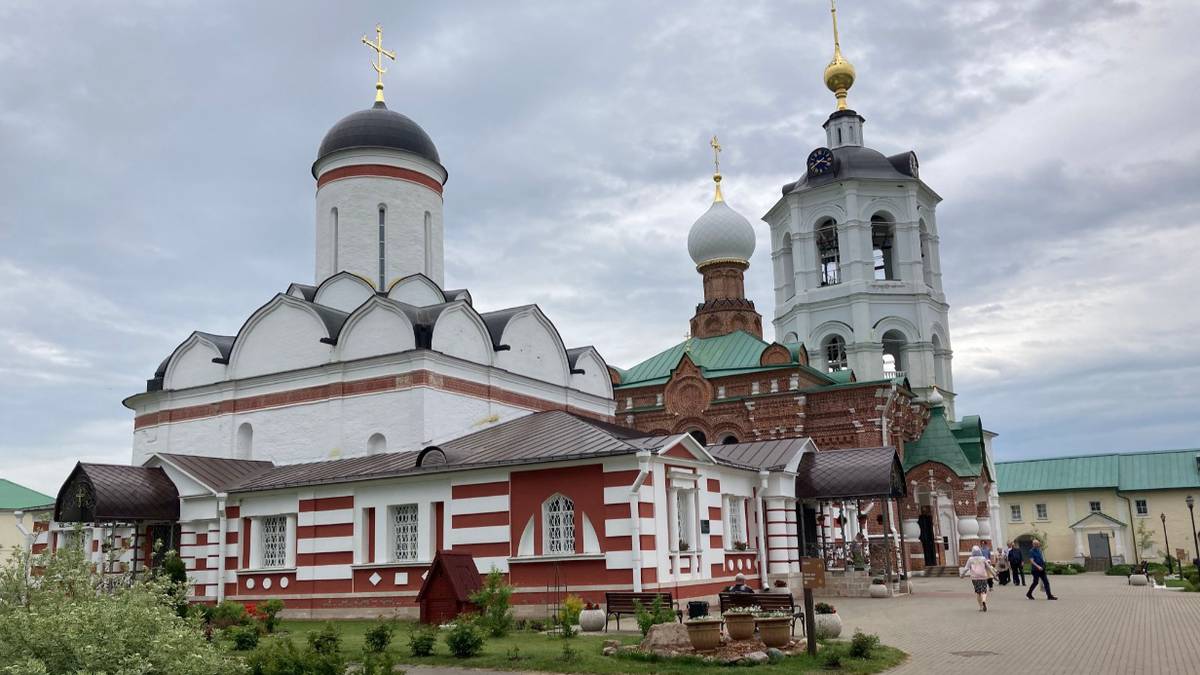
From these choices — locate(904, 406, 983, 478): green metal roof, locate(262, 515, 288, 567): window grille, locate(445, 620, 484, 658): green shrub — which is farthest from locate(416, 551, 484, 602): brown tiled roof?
locate(904, 406, 983, 478): green metal roof

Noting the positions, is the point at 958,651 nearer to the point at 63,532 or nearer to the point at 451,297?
the point at 451,297

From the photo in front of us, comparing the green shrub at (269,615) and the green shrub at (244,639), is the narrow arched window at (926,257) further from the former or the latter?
the green shrub at (244,639)

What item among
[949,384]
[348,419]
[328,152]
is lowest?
[348,419]

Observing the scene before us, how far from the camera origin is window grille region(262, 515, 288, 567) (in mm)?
23828

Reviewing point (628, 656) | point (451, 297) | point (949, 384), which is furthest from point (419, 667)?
point (949, 384)

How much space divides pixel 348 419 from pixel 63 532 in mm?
11057

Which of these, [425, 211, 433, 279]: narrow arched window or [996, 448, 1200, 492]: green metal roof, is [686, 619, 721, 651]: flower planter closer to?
[425, 211, 433, 279]: narrow arched window

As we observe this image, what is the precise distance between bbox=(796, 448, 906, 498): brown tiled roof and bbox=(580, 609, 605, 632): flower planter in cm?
1040

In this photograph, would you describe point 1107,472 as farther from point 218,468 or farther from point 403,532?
point 218,468

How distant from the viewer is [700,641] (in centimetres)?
1270

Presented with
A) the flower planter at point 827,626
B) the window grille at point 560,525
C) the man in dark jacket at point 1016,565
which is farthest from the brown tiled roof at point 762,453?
the flower planter at point 827,626

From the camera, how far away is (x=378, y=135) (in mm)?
30016

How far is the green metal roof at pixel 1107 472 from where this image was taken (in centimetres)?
5431

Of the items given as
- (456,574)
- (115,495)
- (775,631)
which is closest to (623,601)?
(456,574)
